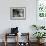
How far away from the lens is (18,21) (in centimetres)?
706

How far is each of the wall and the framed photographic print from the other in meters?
0.14

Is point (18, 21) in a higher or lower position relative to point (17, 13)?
lower

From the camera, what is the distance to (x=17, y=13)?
703 cm

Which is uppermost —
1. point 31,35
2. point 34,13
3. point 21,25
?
point 34,13

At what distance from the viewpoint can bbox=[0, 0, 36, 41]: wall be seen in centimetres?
699

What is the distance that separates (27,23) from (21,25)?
30 cm

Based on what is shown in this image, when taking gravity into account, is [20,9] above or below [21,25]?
above

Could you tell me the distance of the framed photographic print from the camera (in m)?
7.00

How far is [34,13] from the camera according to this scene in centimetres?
703

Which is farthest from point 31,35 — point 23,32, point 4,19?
point 4,19

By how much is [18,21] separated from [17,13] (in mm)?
377

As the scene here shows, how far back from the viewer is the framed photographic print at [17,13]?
7000 mm

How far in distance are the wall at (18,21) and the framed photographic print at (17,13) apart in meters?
0.14

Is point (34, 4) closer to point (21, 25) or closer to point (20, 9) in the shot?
point (20, 9)
